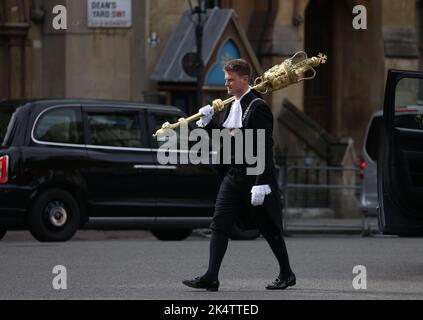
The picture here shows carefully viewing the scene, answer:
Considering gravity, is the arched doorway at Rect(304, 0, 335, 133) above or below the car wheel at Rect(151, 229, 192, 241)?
above

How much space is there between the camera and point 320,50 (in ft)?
118

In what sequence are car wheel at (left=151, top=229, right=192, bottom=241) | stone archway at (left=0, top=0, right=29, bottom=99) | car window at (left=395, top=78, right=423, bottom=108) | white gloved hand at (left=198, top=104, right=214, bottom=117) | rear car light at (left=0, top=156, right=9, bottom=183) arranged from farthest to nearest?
stone archway at (left=0, top=0, right=29, bottom=99)
car wheel at (left=151, top=229, right=192, bottom=241)
rear car light at (left=0, top=156, right=9, bottom=183)
car window at (left=395, top=78, right=423, bottom=108)
white gloved hand at (left=198, top=104, right=214, bottom=117)

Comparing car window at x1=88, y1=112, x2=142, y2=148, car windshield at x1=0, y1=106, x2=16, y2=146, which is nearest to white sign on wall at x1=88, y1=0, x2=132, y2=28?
car window at x1=88, y1=112, x2=142, y2=148

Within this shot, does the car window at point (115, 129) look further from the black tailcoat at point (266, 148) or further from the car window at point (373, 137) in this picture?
the black tailcoat at point (266, 148)

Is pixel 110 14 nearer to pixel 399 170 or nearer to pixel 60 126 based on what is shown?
pixel 60 126

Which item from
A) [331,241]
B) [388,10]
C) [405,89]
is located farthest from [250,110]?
[388,10]

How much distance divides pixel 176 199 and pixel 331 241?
2561 millimetres

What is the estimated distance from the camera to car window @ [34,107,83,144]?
18859 millimetres

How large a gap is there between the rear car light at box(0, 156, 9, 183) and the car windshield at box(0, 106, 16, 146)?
0.29m

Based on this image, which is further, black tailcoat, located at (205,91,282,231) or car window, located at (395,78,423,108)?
car window, located at (395,78,423,108)

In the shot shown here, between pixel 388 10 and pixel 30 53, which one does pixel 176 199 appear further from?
pixel 388 10

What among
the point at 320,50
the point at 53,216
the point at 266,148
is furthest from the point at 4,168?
the point at 320,50

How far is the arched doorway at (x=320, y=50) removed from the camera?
35469 mm

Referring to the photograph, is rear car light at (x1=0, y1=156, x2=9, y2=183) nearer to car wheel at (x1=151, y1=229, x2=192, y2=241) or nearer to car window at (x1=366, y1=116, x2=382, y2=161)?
car wheel at (x1=151, y1=229, x2=192, y2=241)
